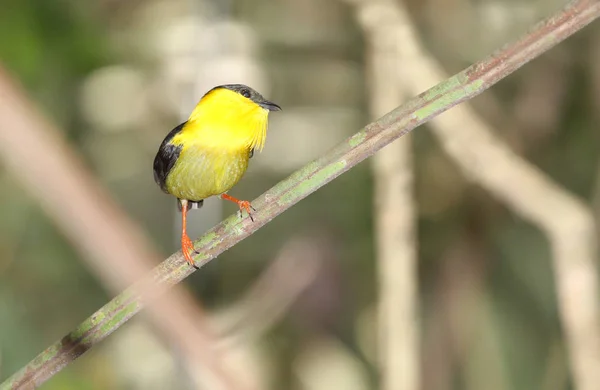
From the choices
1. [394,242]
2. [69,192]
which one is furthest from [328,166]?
[394,242]

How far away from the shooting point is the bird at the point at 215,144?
0.41 metres

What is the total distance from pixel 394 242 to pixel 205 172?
15.5 inches

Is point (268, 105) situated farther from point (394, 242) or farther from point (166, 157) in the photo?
point (394, 242)

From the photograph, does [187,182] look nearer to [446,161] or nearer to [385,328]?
[385,328]

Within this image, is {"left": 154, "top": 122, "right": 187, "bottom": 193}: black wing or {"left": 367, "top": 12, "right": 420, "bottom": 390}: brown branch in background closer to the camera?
{"left": 154, "top": 122, "right": 187, "bottom": 193}: black wing

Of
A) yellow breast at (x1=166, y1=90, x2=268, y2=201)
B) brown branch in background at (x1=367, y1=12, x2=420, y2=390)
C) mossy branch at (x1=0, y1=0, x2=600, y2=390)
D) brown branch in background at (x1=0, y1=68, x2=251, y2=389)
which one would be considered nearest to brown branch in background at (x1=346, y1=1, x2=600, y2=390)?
brown branch in background at (x1=367, y1=12, x2=420, y2=390)

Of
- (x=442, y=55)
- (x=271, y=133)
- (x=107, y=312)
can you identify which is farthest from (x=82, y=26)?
(x=107, y=312)

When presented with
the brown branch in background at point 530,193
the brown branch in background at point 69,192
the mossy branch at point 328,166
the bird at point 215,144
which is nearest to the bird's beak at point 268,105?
the bird at point 215,144

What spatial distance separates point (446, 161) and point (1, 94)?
1459 mm

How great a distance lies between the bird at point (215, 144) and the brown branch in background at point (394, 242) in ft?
1.22

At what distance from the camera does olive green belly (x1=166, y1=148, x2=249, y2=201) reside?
0.44 meters

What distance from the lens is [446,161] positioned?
4.98 ft

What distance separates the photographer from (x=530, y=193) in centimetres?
79

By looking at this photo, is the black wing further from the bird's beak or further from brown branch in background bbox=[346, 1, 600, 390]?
brown branch in background bbox=[346, 1, 600, 390]
